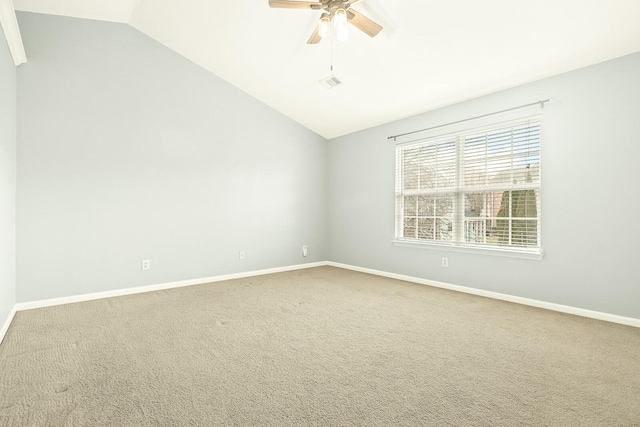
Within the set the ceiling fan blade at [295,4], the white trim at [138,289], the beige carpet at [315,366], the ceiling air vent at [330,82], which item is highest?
the ceiling air vent at [330,82]

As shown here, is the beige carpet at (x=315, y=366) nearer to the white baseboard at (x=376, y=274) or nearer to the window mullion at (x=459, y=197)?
the white baseboard at (x=376, y=274)

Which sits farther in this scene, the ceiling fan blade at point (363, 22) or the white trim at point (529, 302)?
the white trim at point (529, 302)

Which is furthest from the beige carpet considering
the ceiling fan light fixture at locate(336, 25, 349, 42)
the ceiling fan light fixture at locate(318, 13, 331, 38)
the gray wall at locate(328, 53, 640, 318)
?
the ceiling fan light fixture at locate(318, 13, 331, 38)

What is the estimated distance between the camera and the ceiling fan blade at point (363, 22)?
8.36ft

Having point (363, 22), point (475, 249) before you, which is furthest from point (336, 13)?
point (475, 249)

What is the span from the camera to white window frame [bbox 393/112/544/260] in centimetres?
334

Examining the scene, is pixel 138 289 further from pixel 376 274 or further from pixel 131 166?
pixel 376 274

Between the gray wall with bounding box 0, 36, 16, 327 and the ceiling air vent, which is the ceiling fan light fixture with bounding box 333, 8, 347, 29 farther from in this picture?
the gray wall with bounding box 0, 36, 16, 327

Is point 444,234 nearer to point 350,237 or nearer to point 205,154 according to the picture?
point 350,237

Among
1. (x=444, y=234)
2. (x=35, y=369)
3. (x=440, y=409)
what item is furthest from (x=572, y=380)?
(x=35, y=369)

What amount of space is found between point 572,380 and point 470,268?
6.77 ft

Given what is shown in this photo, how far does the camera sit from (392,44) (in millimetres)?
3238

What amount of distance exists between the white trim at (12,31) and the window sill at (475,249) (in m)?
4.75

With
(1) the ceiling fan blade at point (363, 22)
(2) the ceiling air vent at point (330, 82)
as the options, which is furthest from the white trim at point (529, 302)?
(1) the ceiling fan blade at point (363, 22)
